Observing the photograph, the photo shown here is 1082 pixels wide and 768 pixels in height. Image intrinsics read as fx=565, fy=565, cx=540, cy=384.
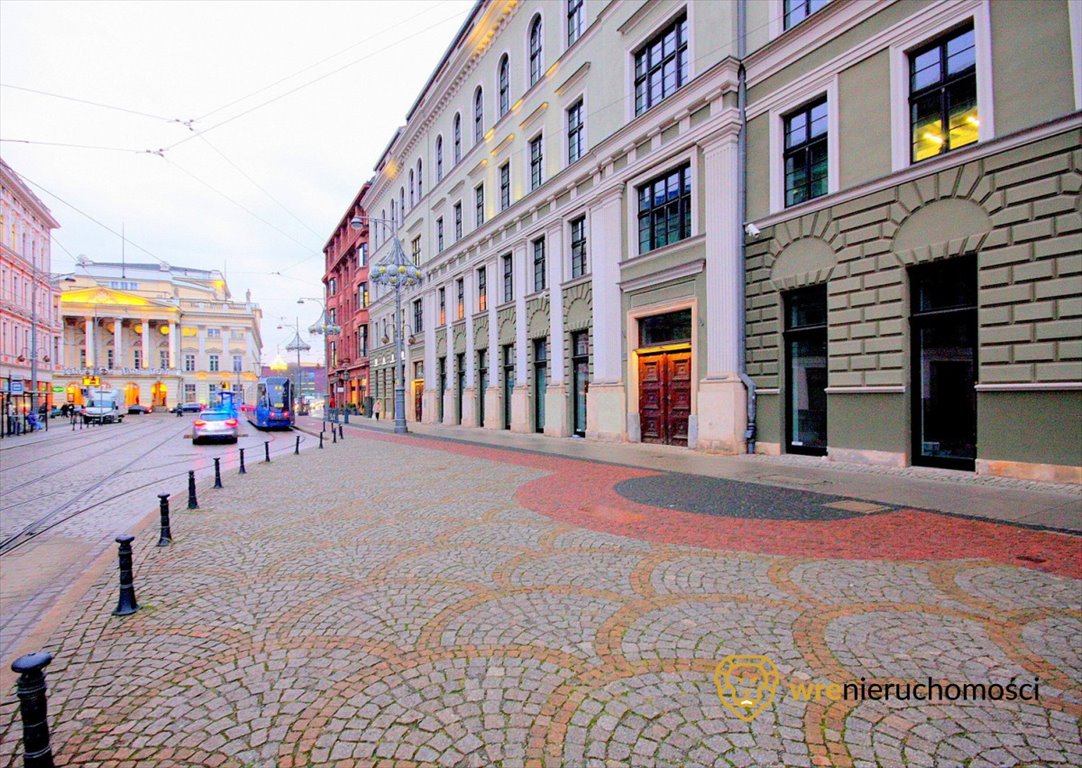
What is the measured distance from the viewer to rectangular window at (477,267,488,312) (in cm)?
2911

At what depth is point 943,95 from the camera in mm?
10945

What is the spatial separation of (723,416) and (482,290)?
17477 millimetres

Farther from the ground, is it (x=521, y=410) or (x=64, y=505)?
(x=521, y=410)

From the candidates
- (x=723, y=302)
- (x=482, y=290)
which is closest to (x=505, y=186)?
(x=482, y=290)

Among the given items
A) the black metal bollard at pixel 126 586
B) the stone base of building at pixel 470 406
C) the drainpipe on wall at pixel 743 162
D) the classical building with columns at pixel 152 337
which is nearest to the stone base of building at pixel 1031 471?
the drainpipe on wall at pixel 743 162

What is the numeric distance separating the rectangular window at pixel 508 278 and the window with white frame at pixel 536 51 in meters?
7.74

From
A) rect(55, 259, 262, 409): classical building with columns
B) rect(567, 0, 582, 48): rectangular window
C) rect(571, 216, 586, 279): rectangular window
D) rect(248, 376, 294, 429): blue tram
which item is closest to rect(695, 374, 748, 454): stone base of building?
rect(571, 216, 586, 279): rectangular window

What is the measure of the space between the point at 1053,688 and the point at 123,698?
540 centimetres

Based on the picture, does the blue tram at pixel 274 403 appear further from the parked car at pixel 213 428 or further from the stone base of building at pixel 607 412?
the stone base of building at pixel 607 412

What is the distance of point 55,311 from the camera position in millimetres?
68188

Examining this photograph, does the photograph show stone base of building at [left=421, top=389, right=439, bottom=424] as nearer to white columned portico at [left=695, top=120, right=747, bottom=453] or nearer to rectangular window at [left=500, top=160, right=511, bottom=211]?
rectangular window at [left=500, top=160, right=511, bottom=211]

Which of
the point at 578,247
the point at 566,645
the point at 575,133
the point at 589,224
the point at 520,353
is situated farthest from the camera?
the point at 520,353

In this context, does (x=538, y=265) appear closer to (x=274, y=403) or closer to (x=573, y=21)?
(x=573, y=21)

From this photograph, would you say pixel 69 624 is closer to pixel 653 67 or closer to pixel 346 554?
pixel 346 554
